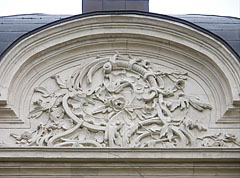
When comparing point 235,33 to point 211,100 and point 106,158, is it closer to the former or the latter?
point 211,100

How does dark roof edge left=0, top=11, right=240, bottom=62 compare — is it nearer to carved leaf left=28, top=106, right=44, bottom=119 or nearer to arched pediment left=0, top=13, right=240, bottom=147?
arched pediment left=0, top=13, right=240, bottom=147

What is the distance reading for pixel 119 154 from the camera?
48.4ft

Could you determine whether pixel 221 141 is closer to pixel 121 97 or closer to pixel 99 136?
pixel 121 97

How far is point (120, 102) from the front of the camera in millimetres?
15594

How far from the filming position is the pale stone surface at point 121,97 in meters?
14.8

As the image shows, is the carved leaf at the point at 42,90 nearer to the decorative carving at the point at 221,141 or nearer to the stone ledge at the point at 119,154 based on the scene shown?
the stone ledge at the point at 119,154

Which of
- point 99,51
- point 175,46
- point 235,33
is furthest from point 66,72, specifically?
point 235,33

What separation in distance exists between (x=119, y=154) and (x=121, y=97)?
4.18 feet

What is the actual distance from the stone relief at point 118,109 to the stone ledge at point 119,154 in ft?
0.98

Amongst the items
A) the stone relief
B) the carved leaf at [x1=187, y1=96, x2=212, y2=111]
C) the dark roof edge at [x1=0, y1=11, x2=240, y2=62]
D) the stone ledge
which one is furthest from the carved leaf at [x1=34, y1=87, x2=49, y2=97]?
the carved leaf at [x1=187, y1=96, x2=212, y2=111]

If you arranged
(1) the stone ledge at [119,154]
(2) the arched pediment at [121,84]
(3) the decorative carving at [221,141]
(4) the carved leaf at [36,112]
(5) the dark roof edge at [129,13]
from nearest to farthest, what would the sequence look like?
(1) the stone ledge at [119,154], (3) the decorative carving at [221,141], (2) the arched pediment at [121,84], (4) the carved leaf at [36,112], (5) the dark roof edge at [129,13]

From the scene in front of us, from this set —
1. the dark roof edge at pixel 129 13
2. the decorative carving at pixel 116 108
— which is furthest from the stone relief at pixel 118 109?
the dark roof edge at pixel 129 13

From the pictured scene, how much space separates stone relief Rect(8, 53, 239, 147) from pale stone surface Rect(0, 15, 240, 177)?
17mm

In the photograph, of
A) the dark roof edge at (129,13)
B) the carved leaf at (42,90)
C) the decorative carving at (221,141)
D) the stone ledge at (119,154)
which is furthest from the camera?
the carved leaf at (42,90)
